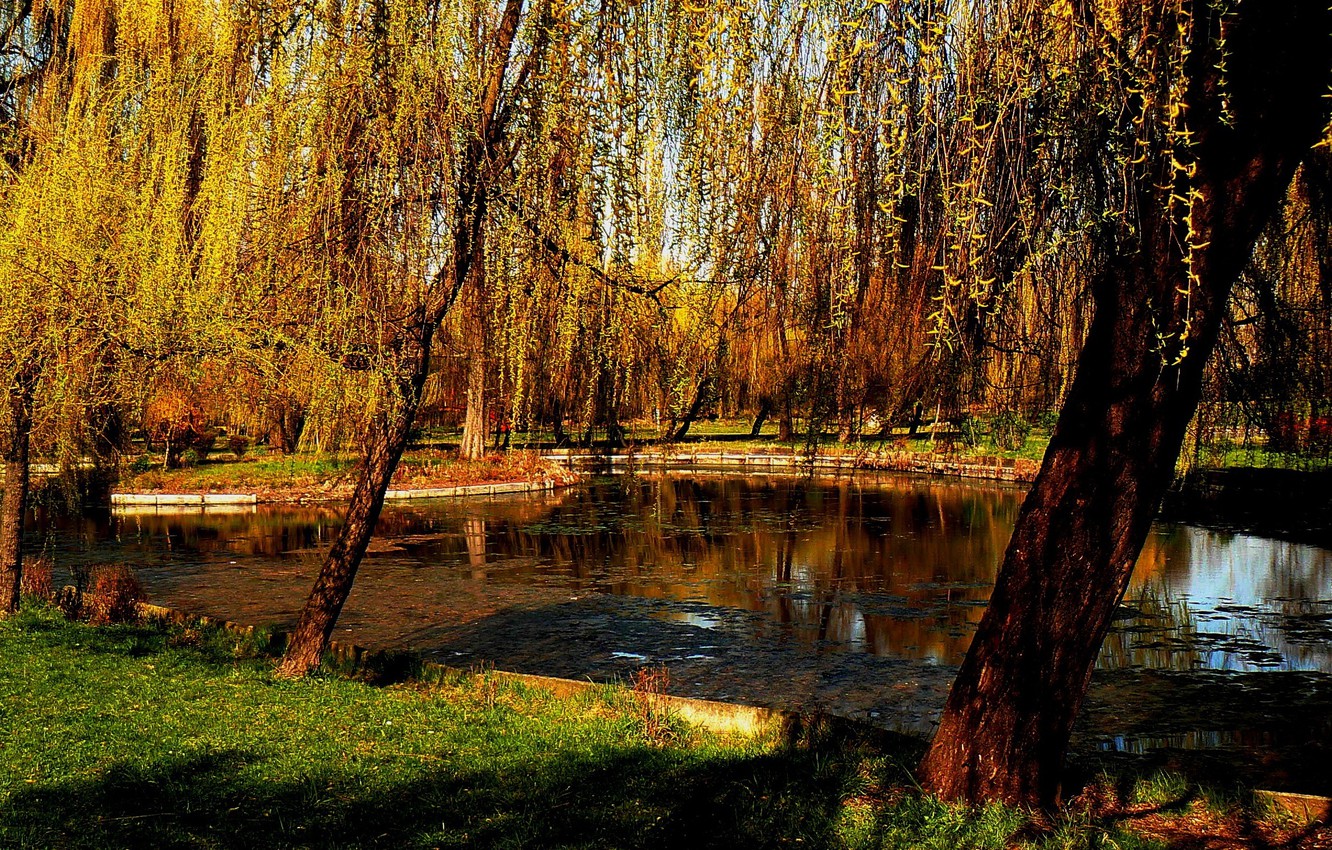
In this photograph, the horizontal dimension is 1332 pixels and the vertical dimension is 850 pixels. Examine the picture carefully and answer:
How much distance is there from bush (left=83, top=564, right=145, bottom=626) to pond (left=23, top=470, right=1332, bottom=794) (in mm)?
2141

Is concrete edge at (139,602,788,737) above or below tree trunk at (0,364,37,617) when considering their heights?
below

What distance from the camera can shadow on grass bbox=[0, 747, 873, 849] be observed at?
4594mm

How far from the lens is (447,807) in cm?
505

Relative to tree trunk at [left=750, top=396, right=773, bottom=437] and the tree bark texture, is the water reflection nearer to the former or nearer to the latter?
tree trunk at [left=750, top=396, right=773, bottom=437]

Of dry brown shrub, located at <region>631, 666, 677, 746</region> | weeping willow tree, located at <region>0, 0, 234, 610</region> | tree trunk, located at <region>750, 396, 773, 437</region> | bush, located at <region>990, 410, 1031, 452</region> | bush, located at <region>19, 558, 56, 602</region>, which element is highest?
weeping willow tree, located at <region>0, 0, 234, 610</region>

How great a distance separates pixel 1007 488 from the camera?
101 feet

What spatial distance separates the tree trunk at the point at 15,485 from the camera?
30.5ft

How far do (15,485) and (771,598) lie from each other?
9139 millimetres

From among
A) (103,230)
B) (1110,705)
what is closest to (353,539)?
(103,230)

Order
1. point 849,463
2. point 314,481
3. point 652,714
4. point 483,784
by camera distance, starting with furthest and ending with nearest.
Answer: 1. point 314,481
2. point 849,463
3. point 652,714
4. point 483,784

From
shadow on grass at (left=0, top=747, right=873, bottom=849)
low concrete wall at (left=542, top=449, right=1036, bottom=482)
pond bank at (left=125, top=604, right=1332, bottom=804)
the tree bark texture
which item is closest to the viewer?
shadow on grass at (left=0, top=747, right=873, bottom=849)

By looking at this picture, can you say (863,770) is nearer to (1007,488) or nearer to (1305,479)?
(1305,479)

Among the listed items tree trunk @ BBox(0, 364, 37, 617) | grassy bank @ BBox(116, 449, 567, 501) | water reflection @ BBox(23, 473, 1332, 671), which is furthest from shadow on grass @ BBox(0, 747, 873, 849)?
grassy bank @ BBox(116, 449, 567, 501)

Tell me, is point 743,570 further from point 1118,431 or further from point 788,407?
point 1118,431
